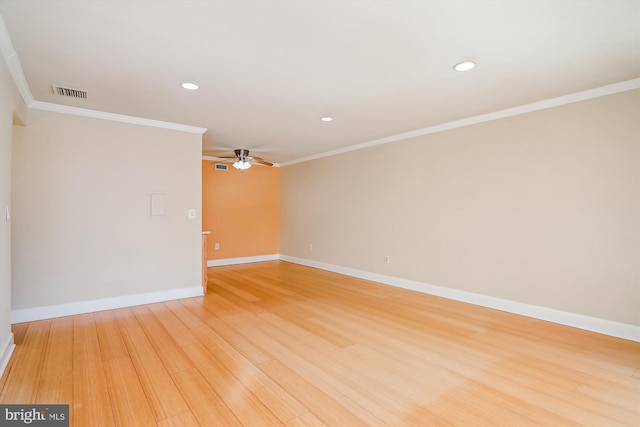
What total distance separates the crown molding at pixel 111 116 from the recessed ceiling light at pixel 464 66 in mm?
3556

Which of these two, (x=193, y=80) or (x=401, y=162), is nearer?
(x=193, y=80)

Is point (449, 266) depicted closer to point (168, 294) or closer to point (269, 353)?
point (269, 353)

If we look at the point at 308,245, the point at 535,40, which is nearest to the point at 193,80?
the point at 535,40

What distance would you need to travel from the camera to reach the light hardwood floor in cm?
193

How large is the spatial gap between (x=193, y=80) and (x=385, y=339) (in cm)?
313

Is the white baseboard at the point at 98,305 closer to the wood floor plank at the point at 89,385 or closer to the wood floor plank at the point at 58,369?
the wood floor plank at the point at 58,369

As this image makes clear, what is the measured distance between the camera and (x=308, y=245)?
7.13 m

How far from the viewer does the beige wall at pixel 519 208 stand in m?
3.12

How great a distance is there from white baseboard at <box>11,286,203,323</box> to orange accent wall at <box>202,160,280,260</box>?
8.08 ft

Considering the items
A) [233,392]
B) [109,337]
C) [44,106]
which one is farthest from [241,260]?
[233,392]

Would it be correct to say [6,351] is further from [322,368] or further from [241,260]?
[241,260]

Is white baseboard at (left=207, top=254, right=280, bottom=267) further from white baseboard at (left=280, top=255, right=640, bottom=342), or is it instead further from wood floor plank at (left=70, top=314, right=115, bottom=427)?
wood floor plank at (left=70, top=314, right=115, bottom=427)

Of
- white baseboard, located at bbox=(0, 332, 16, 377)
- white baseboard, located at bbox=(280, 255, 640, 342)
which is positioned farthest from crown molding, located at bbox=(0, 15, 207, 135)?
white baseboard, located at bbox=(280, 255, 640, 342)

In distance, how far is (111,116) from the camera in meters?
3.99
